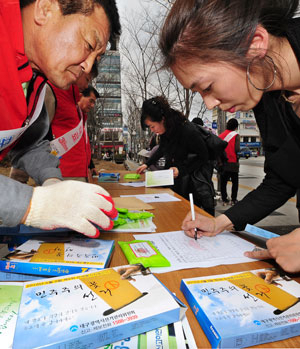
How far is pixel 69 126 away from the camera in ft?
6.43

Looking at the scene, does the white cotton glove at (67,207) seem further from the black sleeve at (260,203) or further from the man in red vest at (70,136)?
the man in red vest at (70,136)

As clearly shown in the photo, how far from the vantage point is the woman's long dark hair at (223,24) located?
2.20 ft

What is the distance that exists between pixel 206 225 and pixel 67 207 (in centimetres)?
51

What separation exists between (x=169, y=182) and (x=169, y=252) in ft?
3.78

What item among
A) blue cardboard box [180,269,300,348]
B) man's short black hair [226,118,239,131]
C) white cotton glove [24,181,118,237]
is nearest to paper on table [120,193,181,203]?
white cotton glove [24,181,118,237]

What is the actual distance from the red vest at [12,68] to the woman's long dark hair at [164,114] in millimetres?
1401

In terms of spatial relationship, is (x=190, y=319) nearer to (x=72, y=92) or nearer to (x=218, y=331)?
(x=218, y=331)

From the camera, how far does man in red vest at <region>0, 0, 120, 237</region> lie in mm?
643

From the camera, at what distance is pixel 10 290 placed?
51 cm

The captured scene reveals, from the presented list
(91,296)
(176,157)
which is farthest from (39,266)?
(176,157)

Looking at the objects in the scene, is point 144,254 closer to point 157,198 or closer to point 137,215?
point 137,215

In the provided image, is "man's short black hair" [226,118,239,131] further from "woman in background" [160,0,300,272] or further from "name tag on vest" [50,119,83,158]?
"woman in background" [160,0,300,272]

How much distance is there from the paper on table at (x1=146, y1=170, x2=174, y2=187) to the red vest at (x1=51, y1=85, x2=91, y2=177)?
1.77 ft

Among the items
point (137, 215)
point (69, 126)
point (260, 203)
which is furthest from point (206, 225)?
point (69, 126)
